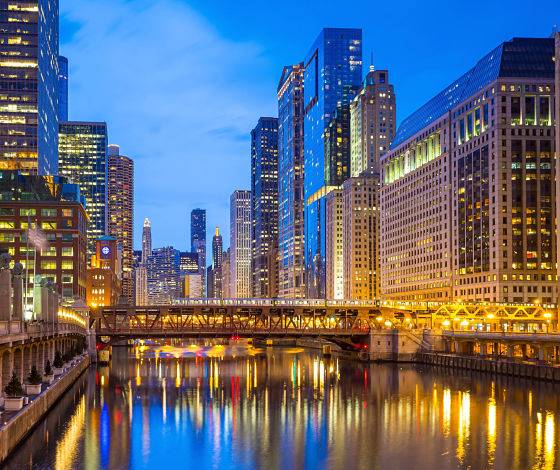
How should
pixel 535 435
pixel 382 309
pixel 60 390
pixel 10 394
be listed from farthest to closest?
pixel 382 309, pixel 60 390, pixel 535 435, pixel 10 394

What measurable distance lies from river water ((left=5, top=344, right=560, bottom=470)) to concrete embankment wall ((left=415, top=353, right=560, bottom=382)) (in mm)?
3169

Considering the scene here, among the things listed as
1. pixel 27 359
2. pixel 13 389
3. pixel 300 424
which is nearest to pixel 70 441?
pixel 13 389

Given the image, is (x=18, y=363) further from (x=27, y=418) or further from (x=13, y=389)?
(x=13, y=389)

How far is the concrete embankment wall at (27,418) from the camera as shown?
57375 millimetres

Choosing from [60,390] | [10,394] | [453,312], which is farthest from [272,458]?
[453,312]

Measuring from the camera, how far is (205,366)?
553 ft

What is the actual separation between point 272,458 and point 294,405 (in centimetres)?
3291

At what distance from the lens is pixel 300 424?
83.5 metres

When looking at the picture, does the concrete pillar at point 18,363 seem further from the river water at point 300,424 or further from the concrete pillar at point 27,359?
the river water at point 300,424

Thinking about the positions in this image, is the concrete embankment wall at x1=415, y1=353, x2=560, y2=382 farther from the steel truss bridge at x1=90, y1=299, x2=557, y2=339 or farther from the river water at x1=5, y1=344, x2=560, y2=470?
the steel truss bridge at x1=90, y1=299, x2=557, y2=339

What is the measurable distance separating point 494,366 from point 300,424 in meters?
62.7

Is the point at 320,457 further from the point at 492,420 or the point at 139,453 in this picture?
the point at 492,420

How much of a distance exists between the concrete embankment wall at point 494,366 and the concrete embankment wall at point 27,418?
64.1m

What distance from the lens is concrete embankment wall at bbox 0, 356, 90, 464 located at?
57.4 m
